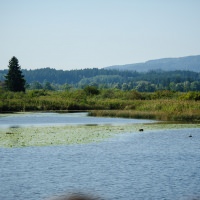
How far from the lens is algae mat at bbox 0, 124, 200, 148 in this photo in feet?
110

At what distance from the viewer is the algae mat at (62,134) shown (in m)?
33.6

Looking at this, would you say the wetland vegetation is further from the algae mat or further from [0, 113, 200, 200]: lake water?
[0, 113, 200, 200]: lake water

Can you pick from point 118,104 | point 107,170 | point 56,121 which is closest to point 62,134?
point 56,121

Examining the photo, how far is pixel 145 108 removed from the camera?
208 feet

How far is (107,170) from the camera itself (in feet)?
77.0

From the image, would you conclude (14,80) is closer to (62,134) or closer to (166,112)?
(166,112)

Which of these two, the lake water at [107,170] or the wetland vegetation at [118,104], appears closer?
the lake water at [107,170]

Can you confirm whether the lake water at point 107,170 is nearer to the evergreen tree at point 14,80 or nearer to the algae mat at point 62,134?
the algae mat at point 62,134

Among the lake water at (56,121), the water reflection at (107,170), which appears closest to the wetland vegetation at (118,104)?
the lake water at (56,121)

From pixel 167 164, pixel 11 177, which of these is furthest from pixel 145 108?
pixel 11 177

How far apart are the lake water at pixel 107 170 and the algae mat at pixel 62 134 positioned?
1.95m

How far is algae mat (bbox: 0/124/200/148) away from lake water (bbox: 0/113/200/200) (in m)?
1.95

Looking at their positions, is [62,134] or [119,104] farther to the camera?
[119,104]

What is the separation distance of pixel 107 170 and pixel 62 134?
1569 cm
